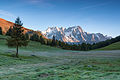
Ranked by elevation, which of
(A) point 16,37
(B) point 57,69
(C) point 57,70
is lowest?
(B) point 57,69

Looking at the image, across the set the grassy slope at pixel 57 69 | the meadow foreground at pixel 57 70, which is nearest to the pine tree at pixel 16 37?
the grassy slope at pixel 57 69

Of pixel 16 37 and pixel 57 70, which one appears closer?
pixel 57 70

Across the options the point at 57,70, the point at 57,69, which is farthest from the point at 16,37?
the point at 57,70

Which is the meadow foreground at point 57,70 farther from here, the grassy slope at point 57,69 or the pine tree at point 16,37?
the pine tree at point 16,37

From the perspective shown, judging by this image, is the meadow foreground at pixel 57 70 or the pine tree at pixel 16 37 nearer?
the meadow foreground at pixel 57 70

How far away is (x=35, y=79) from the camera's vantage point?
11.2 meters

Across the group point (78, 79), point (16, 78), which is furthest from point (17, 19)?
point (78, 79)

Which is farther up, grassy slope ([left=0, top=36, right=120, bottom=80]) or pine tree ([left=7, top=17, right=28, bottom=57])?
pine tree ([left=7, top=17, right=28, bottom=57])

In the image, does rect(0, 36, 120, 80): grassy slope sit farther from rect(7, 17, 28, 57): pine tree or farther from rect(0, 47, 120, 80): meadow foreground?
rect(7, 17, 28, 57): pine tree

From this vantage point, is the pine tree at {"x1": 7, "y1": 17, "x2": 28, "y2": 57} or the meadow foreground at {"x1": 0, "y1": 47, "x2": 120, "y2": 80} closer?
the meadow foreground at {"x1": 0, "y1": 47, "x2": 120, "y2": 80}

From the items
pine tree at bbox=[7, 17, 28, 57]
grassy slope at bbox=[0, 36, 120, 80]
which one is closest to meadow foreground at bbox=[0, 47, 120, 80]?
grassy slope at bbox=[0, 36, 120, 80]

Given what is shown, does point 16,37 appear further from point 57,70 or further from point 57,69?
point 57,70

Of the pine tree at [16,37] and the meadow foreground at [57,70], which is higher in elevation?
the pine tree at [16,37]

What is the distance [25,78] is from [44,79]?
7.64 ft
